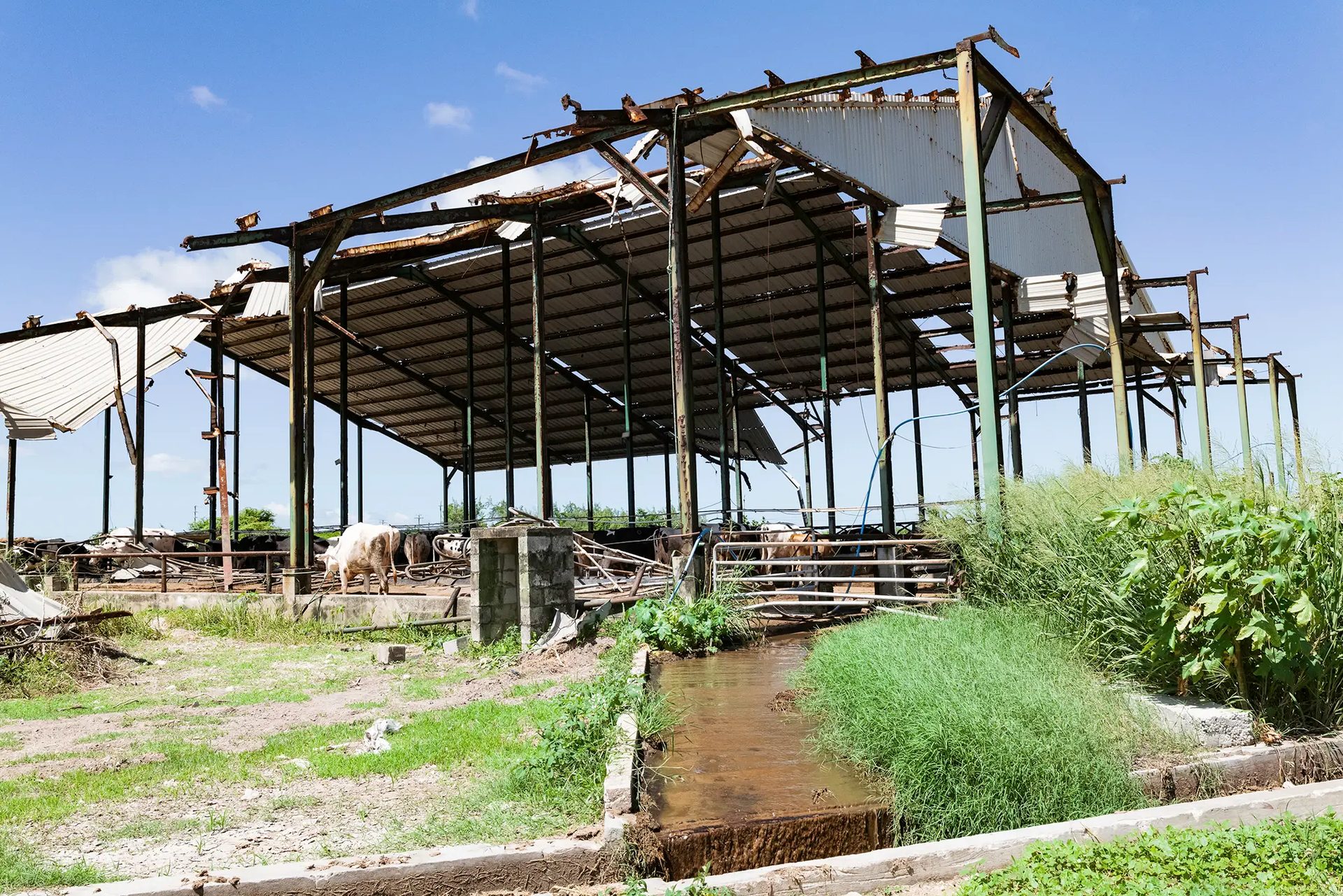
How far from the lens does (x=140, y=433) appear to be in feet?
64.3

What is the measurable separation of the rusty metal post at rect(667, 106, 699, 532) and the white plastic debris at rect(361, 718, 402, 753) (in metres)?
4.98

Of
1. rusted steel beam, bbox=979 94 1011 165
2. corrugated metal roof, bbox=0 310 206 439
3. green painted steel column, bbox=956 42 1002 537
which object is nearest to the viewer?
green painted steel column, bbox=956 42 1002 537

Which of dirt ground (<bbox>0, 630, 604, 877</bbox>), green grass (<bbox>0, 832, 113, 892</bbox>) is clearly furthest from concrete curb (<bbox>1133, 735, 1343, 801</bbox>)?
green grass (<bbox>0, 832, 113, 892</bbox>)

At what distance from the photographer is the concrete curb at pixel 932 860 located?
373cm

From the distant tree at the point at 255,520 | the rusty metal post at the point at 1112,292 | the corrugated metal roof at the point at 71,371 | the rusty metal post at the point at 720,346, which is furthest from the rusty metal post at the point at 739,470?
the distant tree at the point at 255,520

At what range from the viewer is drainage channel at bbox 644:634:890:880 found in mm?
3973

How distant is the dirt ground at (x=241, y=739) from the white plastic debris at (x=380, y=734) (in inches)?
17.5

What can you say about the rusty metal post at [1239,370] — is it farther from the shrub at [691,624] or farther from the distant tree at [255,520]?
the distant tree at [255,520]

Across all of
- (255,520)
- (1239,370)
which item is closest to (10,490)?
(255,520)

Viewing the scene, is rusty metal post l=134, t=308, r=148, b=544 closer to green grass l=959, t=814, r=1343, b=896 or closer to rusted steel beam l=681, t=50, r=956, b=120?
rusted steel beam l=681, t=50, r=956, b=120

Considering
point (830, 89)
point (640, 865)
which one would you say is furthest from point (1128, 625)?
point (830, 89)

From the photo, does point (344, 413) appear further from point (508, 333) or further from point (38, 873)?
point (38, 873)

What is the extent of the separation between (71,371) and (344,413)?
5871mm

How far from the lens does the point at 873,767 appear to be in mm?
4609
